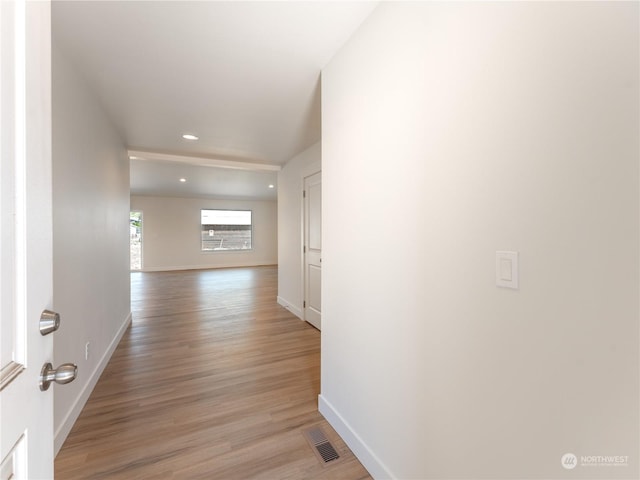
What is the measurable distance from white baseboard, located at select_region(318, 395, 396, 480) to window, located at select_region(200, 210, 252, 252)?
8.56 metres

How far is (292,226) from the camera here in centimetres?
441

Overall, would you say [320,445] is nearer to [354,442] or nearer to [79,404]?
[354,442]

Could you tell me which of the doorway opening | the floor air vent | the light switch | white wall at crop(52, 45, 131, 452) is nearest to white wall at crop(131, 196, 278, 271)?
the doorway opening

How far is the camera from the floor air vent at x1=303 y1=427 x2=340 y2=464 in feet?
5.16

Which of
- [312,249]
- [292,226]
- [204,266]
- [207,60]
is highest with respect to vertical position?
[207,60]

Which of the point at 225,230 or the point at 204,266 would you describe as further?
the point at 225,230

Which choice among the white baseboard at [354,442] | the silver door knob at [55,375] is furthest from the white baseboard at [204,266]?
the silver door knob at [55,375]

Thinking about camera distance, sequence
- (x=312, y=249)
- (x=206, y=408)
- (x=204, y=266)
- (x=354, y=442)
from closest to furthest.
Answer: (x=354, y=442)
(x=206, y=408)
(x=312, y=249)
(x=204, y=266)

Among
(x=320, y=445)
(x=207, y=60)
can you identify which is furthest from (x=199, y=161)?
(x=320, y=445)

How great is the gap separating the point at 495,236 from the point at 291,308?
3.86m

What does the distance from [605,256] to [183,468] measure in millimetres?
2020

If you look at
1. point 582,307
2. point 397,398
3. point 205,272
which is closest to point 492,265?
point 582,307

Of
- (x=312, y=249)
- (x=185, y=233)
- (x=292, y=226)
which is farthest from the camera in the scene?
(x=185, y=233)

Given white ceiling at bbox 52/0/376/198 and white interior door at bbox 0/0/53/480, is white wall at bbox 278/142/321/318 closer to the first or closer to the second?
white ceiling at bbox 52/0/376/198
